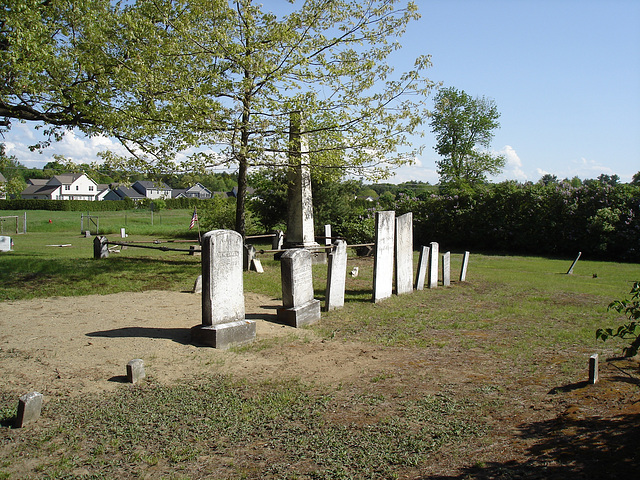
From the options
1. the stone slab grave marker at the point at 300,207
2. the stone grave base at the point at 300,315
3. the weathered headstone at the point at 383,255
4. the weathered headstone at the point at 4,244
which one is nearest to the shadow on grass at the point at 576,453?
the stone grave base at the point at 300,315

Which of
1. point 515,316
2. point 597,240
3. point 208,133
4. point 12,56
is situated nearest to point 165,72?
point 208,133

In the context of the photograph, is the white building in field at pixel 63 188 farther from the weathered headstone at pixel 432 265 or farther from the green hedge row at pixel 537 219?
the weathered headstone at pixel 432 265

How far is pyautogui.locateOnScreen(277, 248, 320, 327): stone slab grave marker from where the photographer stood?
841cm

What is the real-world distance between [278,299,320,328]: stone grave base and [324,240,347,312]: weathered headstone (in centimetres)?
79

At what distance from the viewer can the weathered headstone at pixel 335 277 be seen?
31.8 ft

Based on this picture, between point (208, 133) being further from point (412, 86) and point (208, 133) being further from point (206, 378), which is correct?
point (206, 378)

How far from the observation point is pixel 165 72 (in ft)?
40.1

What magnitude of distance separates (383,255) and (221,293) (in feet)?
15.4

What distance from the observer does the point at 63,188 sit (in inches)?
→ 3300

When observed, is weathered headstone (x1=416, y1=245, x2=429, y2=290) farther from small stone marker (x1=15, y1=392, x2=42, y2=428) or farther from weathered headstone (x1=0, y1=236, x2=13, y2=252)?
weathered headstone (x1=0, y1=236, x2=13, y2=252)

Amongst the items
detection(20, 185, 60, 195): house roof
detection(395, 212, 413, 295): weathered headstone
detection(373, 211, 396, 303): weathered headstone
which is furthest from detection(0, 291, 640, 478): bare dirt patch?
detection(20, 185, 60, 195): house roof

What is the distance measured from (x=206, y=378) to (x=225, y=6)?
9.93m

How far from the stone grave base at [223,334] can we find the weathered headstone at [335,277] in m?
2.55

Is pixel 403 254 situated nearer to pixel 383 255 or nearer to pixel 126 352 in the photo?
pixel 383 255
